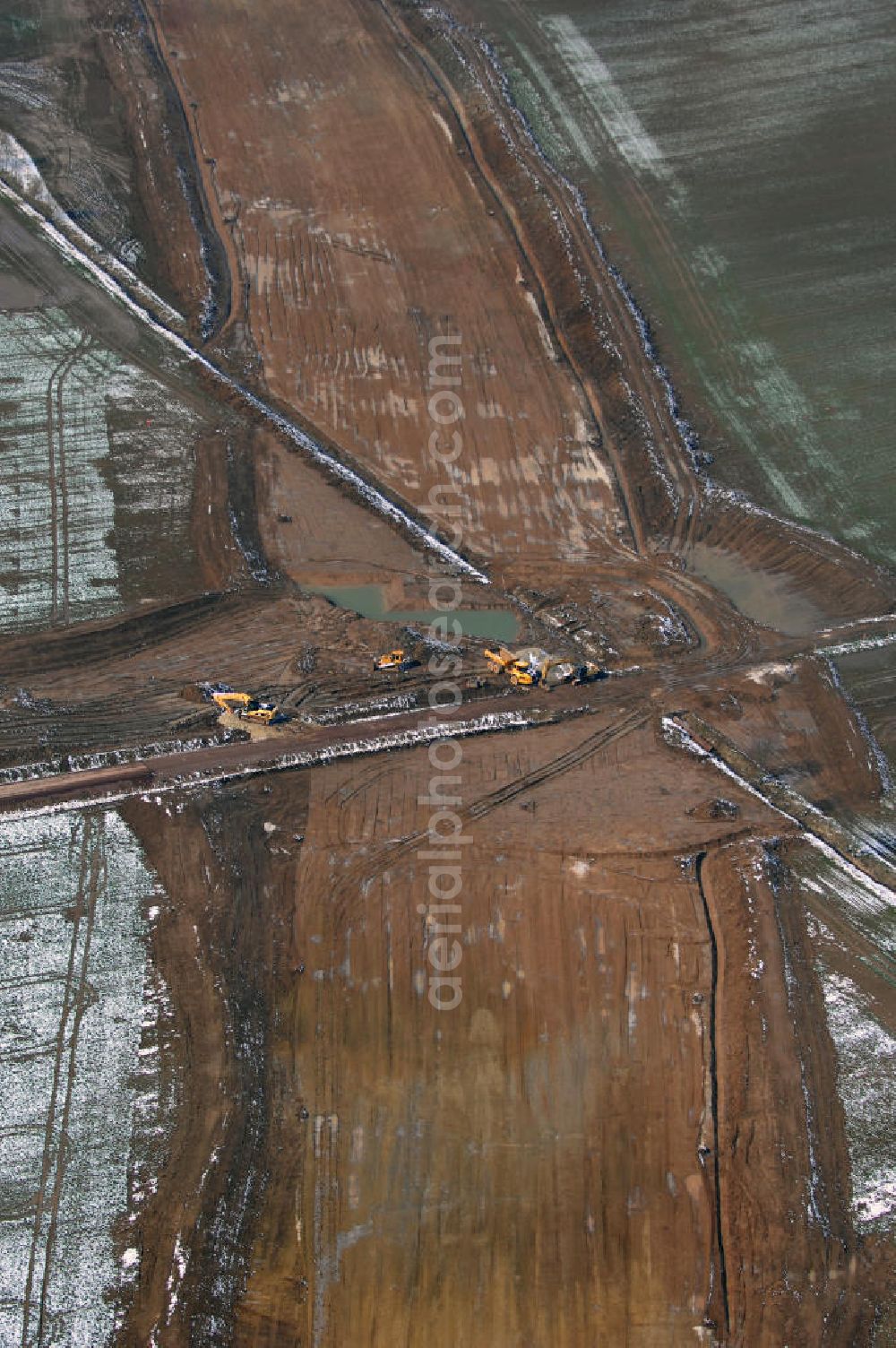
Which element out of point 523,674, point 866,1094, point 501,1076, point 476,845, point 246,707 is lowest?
point 866,1094

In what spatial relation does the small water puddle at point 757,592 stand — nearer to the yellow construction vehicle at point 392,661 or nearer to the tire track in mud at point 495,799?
the tire track in mud at point 495,799

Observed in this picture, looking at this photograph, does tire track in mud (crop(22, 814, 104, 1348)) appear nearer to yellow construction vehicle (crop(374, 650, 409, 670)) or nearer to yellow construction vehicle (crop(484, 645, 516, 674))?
yellow construction vehicle (crop(374, 650, 409, 670))

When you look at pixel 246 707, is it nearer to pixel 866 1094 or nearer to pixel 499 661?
pixel 499 661

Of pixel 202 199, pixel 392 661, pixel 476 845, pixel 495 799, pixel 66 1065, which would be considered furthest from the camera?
pixel 202 199

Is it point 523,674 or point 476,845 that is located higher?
point 523,674

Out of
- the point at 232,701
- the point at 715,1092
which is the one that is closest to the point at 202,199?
the point at 232,701

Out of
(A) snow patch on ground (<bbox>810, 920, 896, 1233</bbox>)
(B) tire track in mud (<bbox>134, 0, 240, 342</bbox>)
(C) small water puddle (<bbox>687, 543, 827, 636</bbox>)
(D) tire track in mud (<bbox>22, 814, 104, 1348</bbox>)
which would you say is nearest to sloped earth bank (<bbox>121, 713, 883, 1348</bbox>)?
(A) snow patch on ground (<bbox>810, 920, 896, 1233</bbox>)
